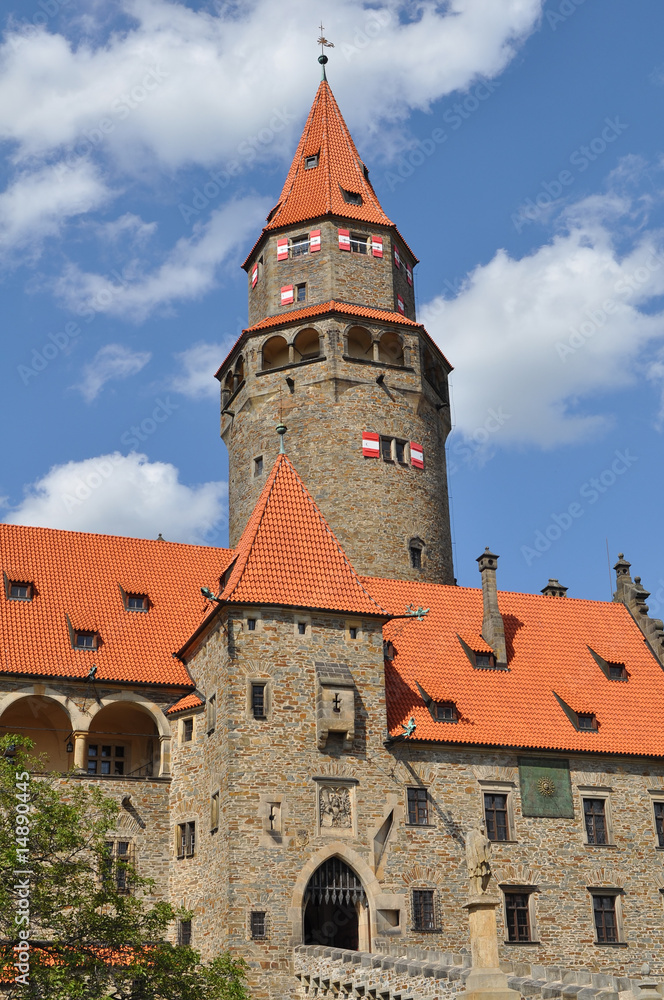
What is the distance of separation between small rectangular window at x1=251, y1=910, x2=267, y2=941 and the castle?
5cm

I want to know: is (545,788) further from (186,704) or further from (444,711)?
(186,704)

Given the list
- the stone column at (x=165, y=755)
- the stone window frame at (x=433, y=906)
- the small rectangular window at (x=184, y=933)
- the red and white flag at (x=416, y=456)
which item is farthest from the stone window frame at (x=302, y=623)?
the red and white flag at (x=416, y=456)

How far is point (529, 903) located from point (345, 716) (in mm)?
6229

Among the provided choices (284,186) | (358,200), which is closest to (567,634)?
(358,200)

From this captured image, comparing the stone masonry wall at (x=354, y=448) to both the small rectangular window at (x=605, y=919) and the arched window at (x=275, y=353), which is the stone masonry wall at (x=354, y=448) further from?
the small rectangular window at (x=605, y=919)

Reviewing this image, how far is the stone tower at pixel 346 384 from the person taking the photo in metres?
36.6

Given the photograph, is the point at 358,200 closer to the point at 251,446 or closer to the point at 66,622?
the point at 251,446

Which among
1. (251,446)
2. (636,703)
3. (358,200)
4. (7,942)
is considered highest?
(358,200)

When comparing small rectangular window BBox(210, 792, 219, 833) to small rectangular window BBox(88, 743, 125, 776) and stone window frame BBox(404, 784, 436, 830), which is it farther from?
small rectangular window BBox(88, 743, 125, 776)

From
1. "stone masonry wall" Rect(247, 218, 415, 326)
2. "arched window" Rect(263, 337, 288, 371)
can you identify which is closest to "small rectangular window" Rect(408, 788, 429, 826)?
"arched window" Rect(263, 337, 288, 371)

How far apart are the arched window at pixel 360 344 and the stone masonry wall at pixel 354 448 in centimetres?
33

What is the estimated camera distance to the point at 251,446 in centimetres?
3841

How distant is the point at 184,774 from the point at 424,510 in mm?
12344

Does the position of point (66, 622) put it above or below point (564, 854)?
above
